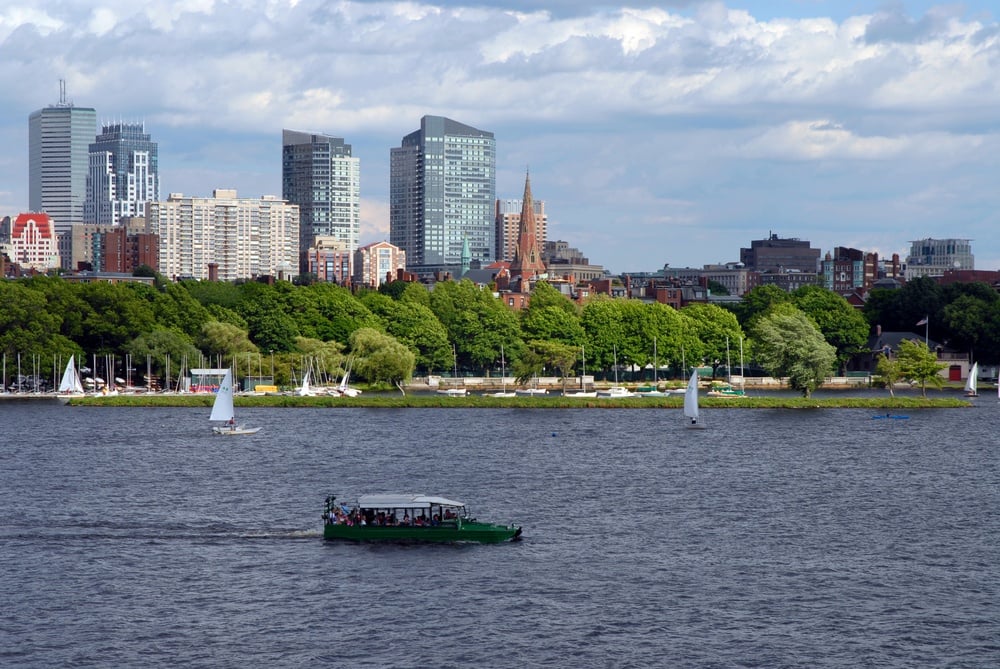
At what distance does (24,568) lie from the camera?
213 ft

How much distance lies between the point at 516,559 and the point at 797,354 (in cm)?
9338

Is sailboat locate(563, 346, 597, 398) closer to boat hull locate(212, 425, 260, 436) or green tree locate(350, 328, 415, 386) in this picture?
green tree locate(350, 328, 415, 386)

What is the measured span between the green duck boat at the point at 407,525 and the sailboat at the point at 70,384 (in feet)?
334

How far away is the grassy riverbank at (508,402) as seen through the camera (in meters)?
153

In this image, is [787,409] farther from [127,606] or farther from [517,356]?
[127,606]

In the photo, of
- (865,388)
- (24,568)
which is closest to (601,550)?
(24,568)

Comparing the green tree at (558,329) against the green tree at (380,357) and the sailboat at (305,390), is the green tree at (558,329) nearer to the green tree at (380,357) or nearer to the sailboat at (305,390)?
the green tree at (380,357)

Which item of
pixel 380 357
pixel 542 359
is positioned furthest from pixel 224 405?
pixel 542 359

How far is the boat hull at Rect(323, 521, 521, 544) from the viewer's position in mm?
70062

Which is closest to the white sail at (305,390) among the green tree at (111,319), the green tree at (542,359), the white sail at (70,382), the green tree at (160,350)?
the green tree at (160,350)

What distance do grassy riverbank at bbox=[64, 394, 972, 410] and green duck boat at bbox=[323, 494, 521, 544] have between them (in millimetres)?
79149

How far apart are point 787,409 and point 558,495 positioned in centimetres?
7131

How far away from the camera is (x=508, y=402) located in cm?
15662

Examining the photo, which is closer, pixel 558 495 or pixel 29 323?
pixel 558 495
